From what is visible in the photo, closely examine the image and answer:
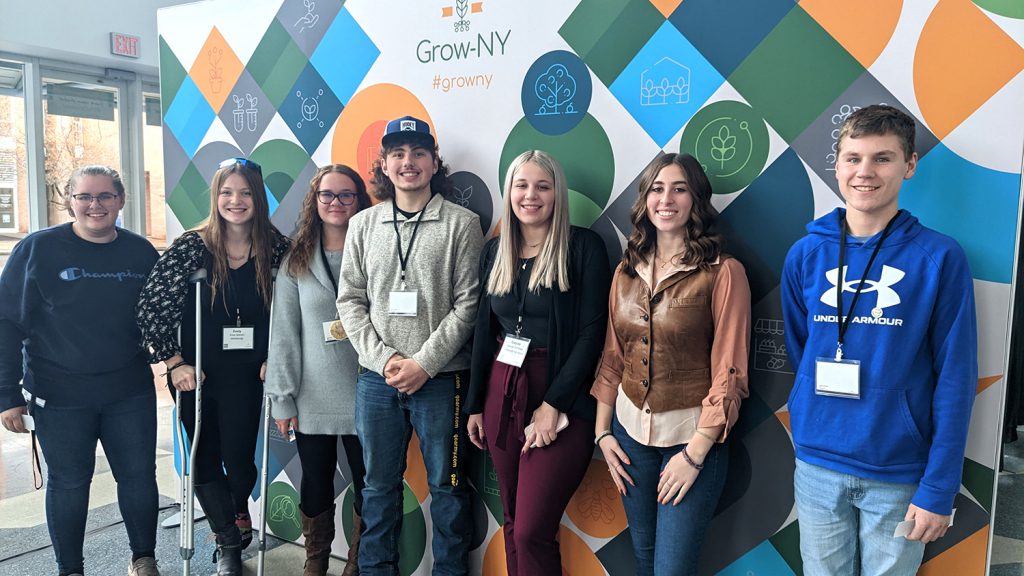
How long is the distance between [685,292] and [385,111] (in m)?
1.60

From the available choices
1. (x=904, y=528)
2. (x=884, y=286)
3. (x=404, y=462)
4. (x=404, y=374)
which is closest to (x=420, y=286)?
(x=404, y=374)

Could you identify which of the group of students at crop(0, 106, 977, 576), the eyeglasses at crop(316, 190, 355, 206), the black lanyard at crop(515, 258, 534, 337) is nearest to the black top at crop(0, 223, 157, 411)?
the group of students at crop(0, 106, 977, 576)

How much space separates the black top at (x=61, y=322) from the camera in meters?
2.57

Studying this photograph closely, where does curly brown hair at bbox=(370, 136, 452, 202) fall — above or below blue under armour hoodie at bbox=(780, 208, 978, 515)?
above

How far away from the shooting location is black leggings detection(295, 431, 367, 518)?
279 cm

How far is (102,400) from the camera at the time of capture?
2631mm

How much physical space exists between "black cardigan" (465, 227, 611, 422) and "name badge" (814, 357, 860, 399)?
26.8 inches

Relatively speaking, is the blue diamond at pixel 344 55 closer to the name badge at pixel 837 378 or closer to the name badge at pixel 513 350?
the name badge at pixel 513 350

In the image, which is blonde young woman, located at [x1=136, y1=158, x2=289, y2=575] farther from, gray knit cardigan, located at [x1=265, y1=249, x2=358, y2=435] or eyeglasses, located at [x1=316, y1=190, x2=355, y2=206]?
eyeglasses, located at [x1=316, y1=190, x2=355, y2=206]

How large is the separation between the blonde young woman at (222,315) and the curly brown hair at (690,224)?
1.52 m

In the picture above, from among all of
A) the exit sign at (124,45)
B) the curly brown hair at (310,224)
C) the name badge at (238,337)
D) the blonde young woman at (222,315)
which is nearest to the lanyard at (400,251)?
the curly brown hair at (310,224)

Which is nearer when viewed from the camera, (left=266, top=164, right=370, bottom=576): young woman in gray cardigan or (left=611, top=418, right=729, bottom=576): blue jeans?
(left=611, top=418, right=729, bottom=576): blue jeans

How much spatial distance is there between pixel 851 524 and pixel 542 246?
1.24m

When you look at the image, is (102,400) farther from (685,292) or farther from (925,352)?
(925,352)
